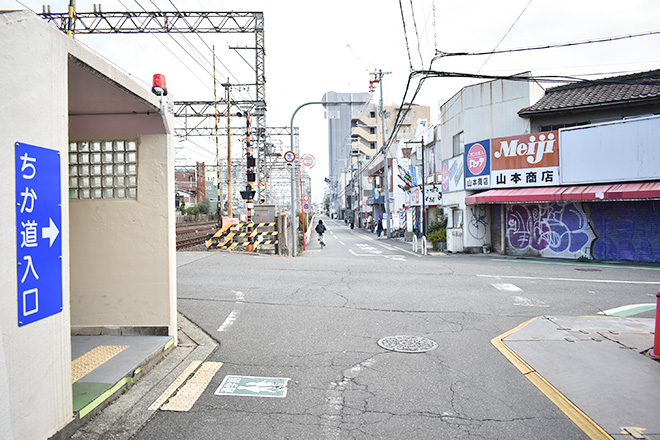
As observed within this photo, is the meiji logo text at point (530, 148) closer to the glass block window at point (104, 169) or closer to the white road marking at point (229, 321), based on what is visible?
the white road marking at point (229, 321)

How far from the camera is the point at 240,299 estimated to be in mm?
9141

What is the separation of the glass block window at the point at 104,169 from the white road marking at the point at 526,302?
7.66m

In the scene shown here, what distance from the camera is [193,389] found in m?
4.64

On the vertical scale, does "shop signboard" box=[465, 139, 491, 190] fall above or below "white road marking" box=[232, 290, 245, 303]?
above

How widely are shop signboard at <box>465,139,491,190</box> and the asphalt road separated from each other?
8670 millimetres

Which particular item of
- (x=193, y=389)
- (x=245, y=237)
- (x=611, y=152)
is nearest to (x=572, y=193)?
(x=611, y=152)

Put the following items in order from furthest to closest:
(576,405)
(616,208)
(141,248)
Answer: (616,208) → (141,248) → (576,405)

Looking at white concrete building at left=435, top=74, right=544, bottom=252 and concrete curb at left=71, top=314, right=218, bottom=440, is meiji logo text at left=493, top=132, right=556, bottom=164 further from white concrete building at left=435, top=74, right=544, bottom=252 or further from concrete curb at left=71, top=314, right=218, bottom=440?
concrete curb at left=71, top=314, right=218, bottom=440

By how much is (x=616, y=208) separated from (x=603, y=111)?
4.39 m

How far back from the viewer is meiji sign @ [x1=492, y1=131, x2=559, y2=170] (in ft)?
61.2

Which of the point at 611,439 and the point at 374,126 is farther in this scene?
the point at 374,126

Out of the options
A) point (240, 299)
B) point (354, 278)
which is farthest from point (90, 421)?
point (354, 278)

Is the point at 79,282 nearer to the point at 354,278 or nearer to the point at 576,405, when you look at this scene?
the point at 576,405

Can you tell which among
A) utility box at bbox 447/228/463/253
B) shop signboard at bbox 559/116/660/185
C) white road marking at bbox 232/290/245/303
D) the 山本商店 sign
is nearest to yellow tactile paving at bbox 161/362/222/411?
white road marking at bbox 232/290/245/303
